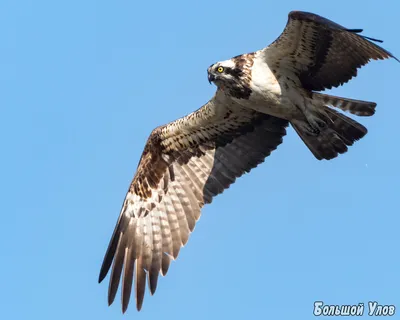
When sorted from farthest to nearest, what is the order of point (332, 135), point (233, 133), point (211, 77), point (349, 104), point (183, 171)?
point (183, 171) → point (233, 133) → point (332, 135) → point (211, 77) → point (349, 104)

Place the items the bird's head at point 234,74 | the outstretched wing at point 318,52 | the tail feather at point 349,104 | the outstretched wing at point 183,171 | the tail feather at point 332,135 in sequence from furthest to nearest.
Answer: the outstretched wing at point 183,171 < the tail feather at point 332,135 < the bird's head at point 234,74 < the tail feather at point 349,104 < the outstretched wing at point 318,52

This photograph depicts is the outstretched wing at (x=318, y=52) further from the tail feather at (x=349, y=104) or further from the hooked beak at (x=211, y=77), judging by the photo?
the hooked beak at (x=211, y=77)

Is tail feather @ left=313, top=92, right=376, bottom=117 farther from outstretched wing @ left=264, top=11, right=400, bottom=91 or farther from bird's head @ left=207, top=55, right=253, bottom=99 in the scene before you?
bird's head @ left=207, top=55, right=253, bottom=99

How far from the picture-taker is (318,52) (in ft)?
36.0

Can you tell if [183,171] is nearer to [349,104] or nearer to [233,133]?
[233,133]

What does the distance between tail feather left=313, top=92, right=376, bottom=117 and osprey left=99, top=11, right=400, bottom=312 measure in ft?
0.04

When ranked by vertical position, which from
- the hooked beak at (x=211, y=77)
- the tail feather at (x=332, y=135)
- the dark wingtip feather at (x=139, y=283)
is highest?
the hooked beak at (x=211, y=77)

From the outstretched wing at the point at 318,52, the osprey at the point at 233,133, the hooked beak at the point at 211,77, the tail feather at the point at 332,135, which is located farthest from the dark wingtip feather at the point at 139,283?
the outstretched wing at the point at 318,52

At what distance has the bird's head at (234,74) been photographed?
1095cm

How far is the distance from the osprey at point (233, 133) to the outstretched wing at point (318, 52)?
0.04ft

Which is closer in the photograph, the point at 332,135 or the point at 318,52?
the point at 318,52

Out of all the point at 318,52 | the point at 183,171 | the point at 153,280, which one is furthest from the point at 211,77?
the point at 153,280

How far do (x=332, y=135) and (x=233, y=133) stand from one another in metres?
1.64

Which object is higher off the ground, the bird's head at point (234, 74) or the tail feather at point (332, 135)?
the bird's head at point (234, 74)
